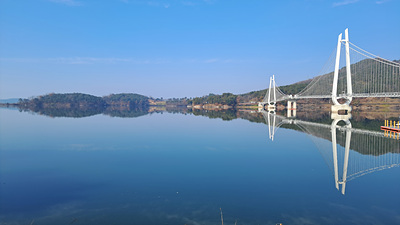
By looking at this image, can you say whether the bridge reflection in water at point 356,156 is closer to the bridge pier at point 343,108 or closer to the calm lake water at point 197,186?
the calm lake water at point 197,186

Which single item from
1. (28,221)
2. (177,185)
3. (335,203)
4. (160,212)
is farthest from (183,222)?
(335,203)

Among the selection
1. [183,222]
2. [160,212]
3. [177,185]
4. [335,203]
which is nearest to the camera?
[183,222]

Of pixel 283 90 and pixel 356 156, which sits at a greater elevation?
pixel 283 90

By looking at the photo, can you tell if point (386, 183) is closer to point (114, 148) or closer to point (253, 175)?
point (253, 175)

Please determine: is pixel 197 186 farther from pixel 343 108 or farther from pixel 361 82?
pixel 361 82

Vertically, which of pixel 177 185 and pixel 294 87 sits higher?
pixel 294 87

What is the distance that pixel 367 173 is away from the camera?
12.5 m

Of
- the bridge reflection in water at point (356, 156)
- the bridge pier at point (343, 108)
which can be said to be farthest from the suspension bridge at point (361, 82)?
the bridge reflection in water at point (356, 156)

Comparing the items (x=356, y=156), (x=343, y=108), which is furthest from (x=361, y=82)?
(x=356, y=156)

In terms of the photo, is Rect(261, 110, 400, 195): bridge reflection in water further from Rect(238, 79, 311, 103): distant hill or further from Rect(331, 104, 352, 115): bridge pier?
Rect(238, 79, 311, 103): distant hill

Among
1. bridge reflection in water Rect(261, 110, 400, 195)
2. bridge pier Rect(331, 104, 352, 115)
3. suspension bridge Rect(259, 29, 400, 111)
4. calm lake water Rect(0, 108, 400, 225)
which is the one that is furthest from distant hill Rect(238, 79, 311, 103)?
calm lake water Rect(0, 108, 400, 225)

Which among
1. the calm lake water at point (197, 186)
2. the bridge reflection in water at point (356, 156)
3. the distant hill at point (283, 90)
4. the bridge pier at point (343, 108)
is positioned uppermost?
the distant hill at point (283, 90)

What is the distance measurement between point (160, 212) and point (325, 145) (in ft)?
56.0

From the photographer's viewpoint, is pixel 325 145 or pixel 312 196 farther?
pixel 325 145
